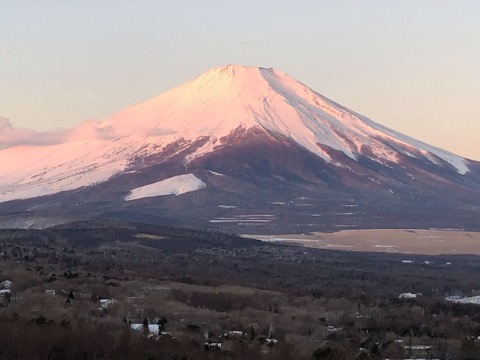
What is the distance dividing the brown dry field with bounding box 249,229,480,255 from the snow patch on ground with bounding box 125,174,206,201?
47989 mm

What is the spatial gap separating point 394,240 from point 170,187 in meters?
64.2

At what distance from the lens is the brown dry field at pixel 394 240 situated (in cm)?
9769

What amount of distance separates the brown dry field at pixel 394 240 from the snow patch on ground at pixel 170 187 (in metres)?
48.0

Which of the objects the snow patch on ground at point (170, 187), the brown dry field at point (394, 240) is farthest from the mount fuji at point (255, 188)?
the brown dry field at point (394, 240)

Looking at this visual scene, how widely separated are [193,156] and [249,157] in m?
9.83

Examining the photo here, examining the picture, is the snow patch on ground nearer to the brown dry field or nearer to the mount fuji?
the mount fuji

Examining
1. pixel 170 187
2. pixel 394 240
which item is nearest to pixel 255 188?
pixel 170 187

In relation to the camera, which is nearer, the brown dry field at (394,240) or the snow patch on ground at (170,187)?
the brown dry field at (394,240)

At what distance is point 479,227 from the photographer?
129m

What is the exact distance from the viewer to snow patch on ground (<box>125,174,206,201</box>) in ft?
536

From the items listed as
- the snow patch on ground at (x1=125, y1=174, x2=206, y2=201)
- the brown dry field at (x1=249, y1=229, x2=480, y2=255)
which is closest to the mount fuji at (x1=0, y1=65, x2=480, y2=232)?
the snow patch on ground at (x1=125, y1=174, x2=206, y2=201)

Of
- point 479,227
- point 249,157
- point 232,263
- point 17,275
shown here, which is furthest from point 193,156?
point 17,275

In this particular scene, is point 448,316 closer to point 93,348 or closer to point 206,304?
point 206,304

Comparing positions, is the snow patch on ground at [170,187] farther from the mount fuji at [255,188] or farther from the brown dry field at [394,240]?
the brown dry field at [394,240]
